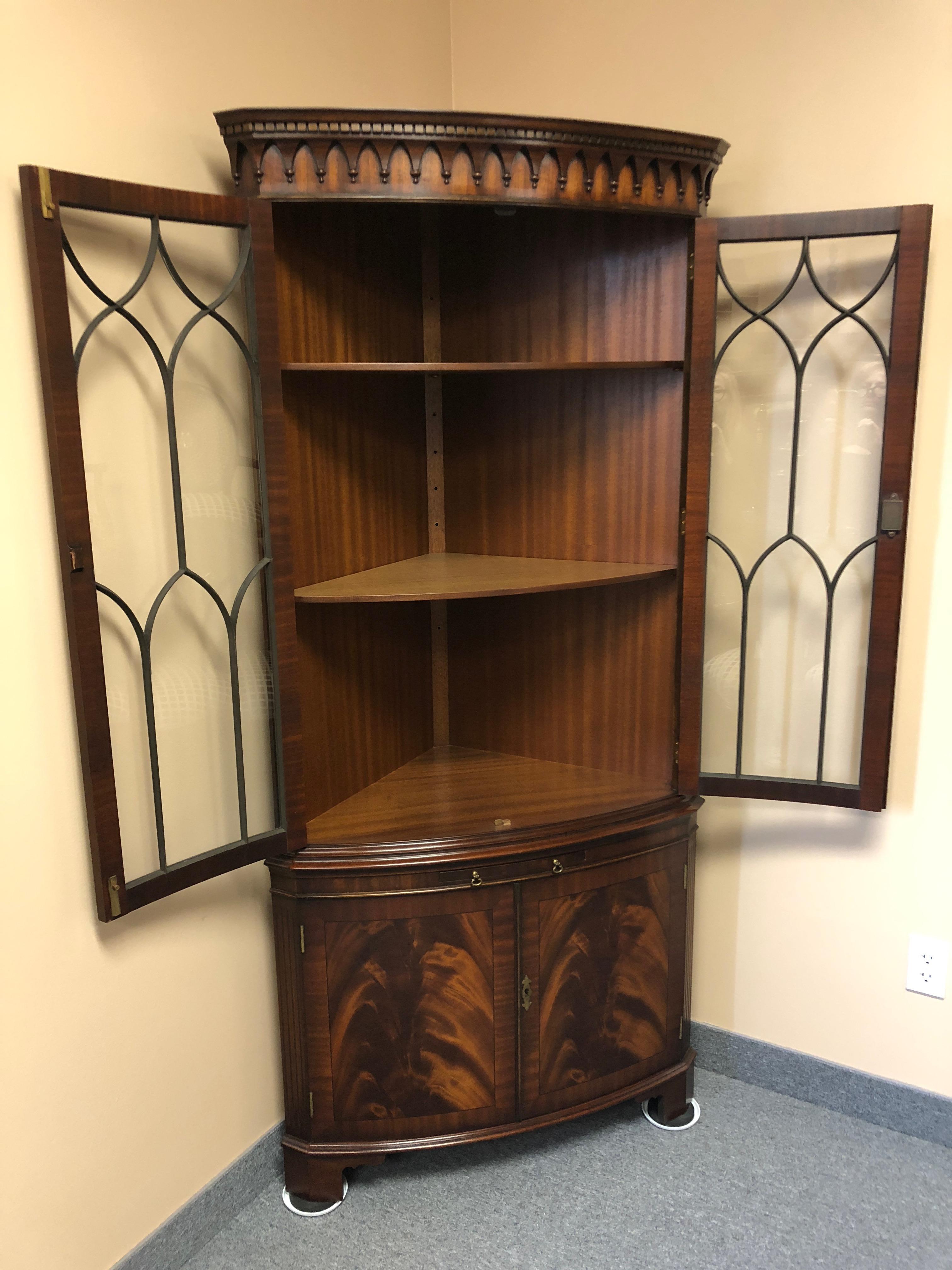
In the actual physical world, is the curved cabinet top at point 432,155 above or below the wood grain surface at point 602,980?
above

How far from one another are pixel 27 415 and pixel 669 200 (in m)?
0.91

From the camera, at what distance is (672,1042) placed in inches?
65.3

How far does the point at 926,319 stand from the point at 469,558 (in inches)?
31.8

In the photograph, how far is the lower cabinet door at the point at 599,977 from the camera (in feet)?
4.89

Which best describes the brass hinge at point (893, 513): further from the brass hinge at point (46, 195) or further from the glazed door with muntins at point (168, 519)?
the brass hinge at point (46, 195)

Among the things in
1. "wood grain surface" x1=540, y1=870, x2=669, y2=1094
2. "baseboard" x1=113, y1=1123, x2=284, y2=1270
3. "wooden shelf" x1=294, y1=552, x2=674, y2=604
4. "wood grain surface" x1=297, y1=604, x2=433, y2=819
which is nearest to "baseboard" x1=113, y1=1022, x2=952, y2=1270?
"baseboard" x1=113, y1=1123, x2=284, y2=1270

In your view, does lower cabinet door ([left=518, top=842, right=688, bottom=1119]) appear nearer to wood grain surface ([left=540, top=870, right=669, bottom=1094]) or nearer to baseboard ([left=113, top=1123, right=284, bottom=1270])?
wood grain surface ([left=540, top=870, right=669, bottom=1094])

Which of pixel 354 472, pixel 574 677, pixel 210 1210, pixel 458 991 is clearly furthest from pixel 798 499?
pixel 210 1210

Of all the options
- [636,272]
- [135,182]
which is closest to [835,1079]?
[636,272]

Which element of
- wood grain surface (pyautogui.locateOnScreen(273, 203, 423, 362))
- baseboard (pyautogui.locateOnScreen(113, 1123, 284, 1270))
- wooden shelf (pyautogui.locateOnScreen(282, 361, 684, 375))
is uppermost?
wood grain surface (pyautogui.locateOnScreen(273, 203, 423, 362))

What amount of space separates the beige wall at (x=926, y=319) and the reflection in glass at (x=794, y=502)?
10 cm

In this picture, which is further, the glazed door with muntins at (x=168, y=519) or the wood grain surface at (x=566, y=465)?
the wood grain surface at (x=566, y=465)

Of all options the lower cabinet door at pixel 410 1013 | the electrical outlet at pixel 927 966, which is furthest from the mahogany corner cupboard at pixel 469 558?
the electrical outlet at pixel 927 966

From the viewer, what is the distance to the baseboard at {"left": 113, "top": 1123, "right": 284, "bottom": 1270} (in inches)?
54.3
